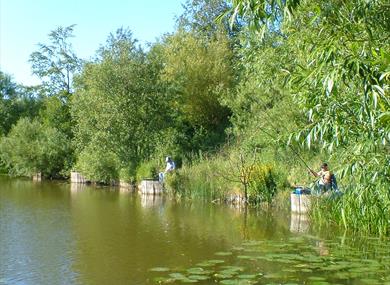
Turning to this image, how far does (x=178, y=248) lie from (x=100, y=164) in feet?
56.3

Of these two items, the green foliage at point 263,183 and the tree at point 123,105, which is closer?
the green foliage at point 263,183

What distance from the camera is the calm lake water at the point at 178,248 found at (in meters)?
8.38

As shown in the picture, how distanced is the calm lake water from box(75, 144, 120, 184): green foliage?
380 inches

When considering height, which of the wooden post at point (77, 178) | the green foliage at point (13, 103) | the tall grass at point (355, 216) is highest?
the green foliage at point (13, 103)

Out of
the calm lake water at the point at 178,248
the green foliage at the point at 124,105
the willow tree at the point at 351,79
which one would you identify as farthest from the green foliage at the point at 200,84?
the willow tree at the point at 351,79

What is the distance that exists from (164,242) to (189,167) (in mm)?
10428

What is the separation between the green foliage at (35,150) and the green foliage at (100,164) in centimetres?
445

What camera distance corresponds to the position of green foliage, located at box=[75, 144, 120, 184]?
2722 cm

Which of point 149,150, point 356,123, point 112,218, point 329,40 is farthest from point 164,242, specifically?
point 149,150

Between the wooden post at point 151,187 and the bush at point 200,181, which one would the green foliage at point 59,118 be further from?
the bush at point 200,181

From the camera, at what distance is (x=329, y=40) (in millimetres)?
5398

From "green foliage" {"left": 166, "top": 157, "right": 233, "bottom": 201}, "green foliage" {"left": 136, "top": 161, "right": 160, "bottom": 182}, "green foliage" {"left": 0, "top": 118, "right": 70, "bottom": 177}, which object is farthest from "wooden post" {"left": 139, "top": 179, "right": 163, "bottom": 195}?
"green foliage" {"left": 0, "top": 118, "right": 70, "bottom": 177}

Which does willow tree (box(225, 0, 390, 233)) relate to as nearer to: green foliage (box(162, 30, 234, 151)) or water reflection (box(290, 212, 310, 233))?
water reflection (box(290, 212, 310, 233))

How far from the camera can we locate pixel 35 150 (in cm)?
3281
